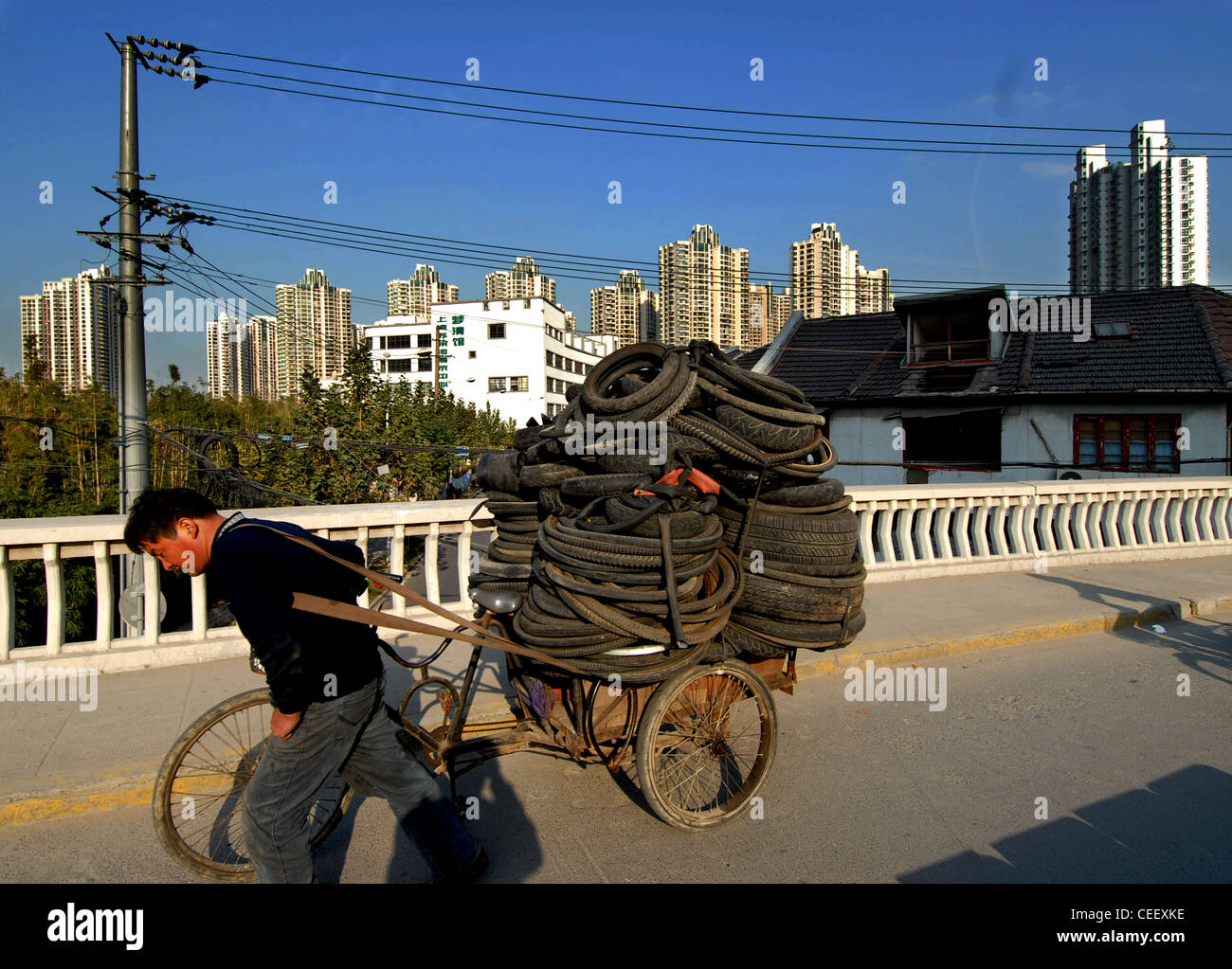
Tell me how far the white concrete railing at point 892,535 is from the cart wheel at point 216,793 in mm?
1950

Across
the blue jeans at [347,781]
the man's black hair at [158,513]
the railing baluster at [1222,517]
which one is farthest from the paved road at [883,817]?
the railing baluster at [1222,517]

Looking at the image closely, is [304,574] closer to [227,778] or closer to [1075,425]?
[227,778]

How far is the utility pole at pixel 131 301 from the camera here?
11.9 meters

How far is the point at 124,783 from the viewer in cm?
396

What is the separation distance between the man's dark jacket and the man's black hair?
0.13m

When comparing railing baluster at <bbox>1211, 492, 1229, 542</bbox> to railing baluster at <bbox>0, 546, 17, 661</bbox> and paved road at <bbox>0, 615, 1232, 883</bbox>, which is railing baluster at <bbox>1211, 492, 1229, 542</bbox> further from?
railing baluster at <bbox>0, 546, 17, 661</bbox>

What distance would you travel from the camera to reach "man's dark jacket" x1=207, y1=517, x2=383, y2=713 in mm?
2648

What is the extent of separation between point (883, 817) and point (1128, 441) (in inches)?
737

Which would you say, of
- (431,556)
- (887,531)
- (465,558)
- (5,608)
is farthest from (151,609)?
(887,531)

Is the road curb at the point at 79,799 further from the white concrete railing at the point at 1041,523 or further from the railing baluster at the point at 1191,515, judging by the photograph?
the railing baluster at the point at 1191,515

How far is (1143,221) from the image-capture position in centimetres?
3409
